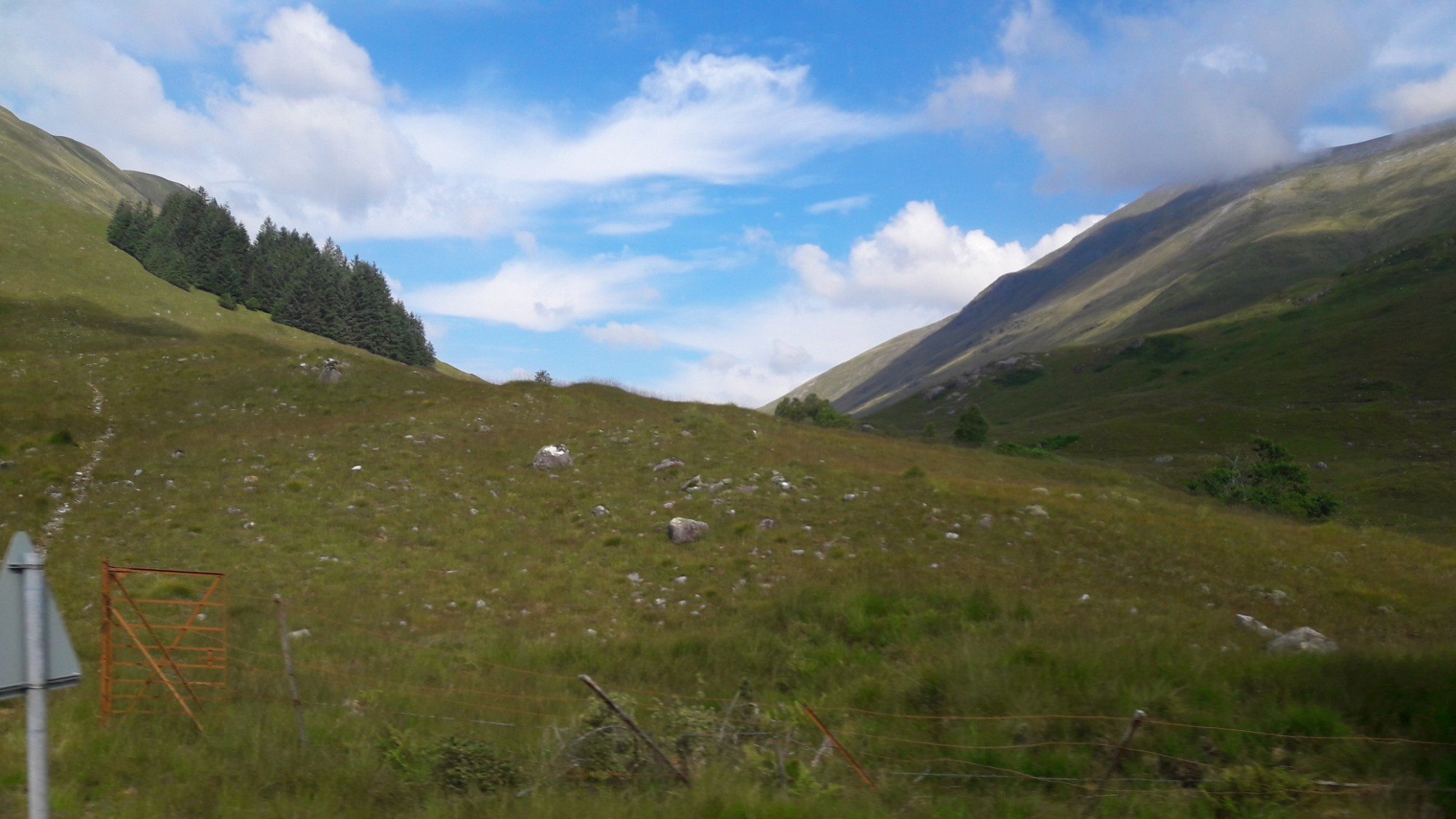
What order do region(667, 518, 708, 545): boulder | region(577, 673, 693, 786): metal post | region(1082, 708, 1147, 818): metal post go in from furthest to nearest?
region(667, 518, 708, 545): boulder < region(577, 673, 693, 786): metal post < region(1082, 708, 1147, 818): metal post

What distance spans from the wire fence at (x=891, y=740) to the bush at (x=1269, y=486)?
29.3 m

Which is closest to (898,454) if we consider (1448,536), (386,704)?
(1448,536)

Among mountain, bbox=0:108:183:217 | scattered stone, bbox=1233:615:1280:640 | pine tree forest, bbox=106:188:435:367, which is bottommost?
scattered stone, bbox=1233:615:1280:640

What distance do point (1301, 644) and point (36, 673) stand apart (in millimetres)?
12957

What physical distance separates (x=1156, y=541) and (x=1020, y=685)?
34.7 feet

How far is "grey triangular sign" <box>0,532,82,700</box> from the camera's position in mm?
3795

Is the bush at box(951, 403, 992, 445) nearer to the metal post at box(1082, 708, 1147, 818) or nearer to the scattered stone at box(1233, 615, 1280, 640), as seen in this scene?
the scattered stone at box(1233, 615, 1280, 640)

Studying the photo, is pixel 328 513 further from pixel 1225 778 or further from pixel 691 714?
pixel 1225 778

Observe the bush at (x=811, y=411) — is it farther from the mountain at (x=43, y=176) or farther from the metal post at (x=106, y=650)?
the mountain at (x=43, y=176)

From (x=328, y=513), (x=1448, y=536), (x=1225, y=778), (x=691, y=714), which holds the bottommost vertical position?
(x=1448, y=536)

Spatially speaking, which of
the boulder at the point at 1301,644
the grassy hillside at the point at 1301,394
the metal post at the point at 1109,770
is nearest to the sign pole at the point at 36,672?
the metal post at the point at 1109,770

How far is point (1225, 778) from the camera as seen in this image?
6617 mm

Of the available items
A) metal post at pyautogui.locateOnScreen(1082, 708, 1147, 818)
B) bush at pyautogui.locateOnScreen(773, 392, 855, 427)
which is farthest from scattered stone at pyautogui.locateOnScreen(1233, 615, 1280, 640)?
bush at pyautogui.locateOnScreen(773, 392, 855, 427)

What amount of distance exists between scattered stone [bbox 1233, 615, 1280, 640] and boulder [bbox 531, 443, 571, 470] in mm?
17490
